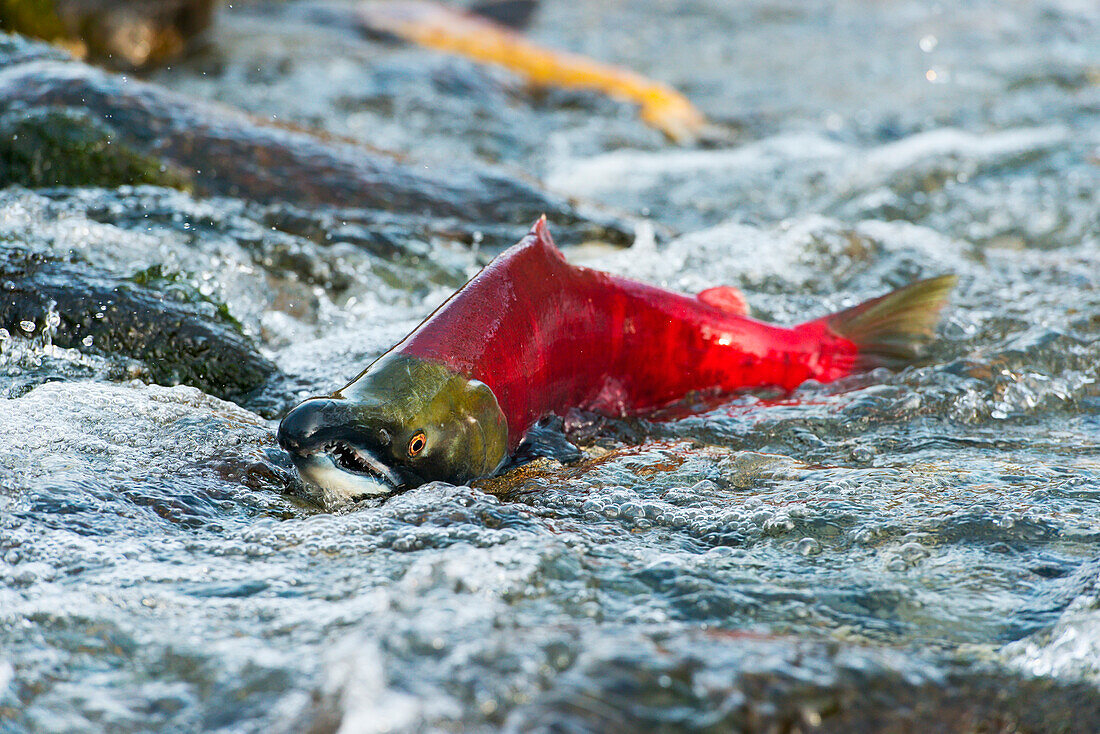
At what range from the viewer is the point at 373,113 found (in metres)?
7.73

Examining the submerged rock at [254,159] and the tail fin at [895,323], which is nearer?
the tail fin at [895,323]

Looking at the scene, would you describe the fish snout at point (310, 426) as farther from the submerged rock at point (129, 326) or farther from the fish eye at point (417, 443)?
the submerged rock at point (129, 326)

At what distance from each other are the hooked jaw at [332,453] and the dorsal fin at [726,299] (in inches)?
53.9

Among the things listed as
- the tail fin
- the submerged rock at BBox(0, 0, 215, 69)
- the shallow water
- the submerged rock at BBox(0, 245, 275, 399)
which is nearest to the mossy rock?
the shallow water

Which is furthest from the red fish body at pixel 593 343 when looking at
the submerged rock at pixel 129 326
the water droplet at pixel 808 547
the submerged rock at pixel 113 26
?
the submerged rock at pixel 113 26

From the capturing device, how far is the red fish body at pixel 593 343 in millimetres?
2596

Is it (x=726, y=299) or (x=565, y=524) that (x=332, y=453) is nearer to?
(x=565, y=524)

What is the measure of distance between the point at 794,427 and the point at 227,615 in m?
1.77

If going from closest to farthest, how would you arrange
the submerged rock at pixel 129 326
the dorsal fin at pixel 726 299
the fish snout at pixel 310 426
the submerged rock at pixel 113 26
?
the fish snout at pixel 310 426, the submerged rock at pixel 129 326, the dorsal fin at pixel 726 299, the submerged rock at pixel 113 26

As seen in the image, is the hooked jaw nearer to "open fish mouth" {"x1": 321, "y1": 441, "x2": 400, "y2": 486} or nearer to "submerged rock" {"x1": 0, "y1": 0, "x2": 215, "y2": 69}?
"open fish mouth" {"x1": 321, "y1": 441, "x2": 400, "y2": 486}

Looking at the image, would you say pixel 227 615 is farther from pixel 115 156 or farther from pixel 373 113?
pixel 373 113

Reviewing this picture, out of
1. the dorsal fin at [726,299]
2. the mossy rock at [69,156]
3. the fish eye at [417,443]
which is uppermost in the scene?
the dorsal fin at [726,299]

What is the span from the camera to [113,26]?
8484 mm

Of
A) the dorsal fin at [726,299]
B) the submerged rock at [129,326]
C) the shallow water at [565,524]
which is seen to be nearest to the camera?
the shallow water at [565,524]
